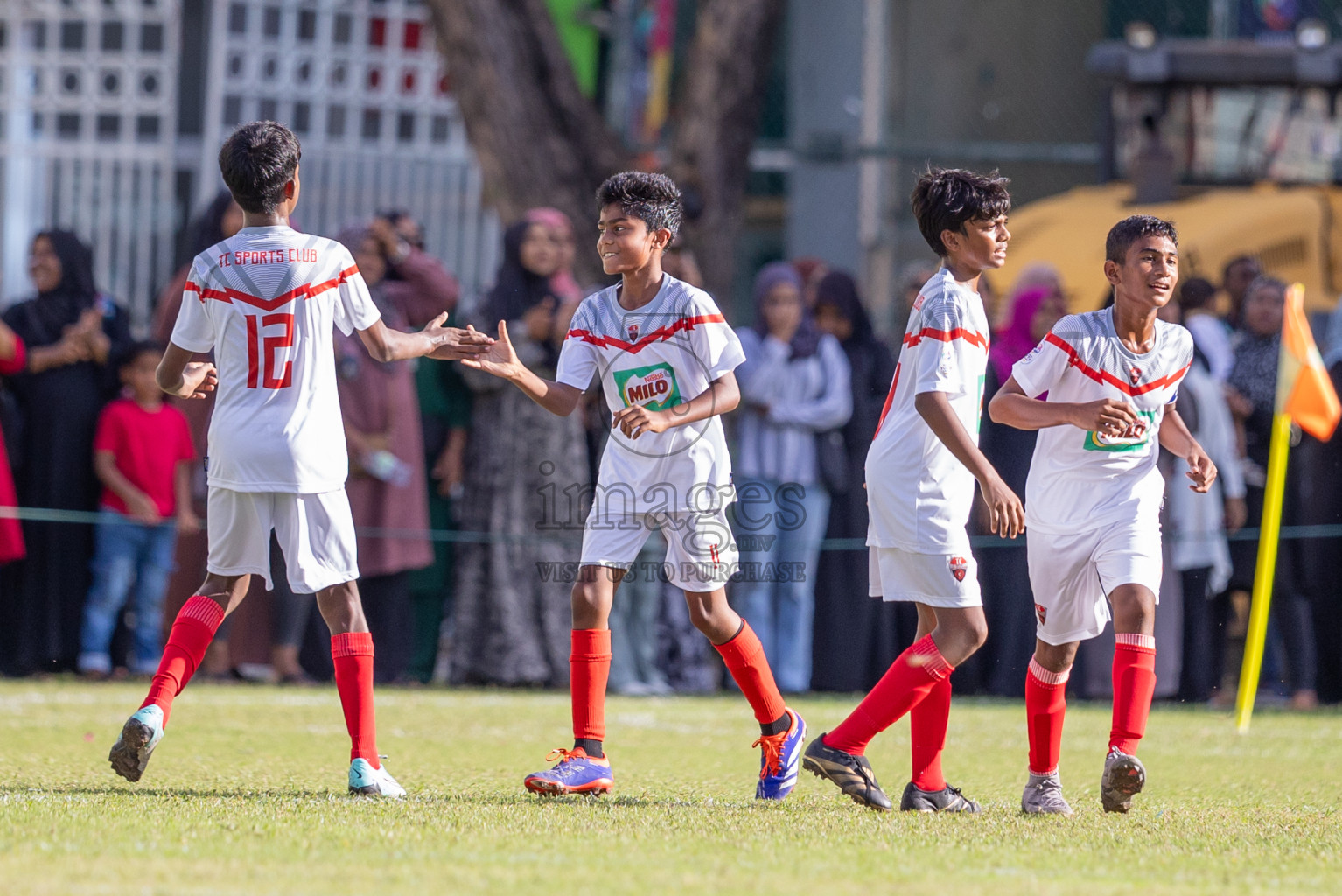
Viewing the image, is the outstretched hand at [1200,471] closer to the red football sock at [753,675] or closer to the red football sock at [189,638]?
the red football sock at [753,675]

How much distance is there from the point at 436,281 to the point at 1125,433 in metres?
5.51

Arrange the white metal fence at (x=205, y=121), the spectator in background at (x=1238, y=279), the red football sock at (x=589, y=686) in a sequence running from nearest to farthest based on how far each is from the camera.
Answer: the red football sock at (x=589, y=686) < the spectator in background at (x=1238, y=279) < the white metal fence at (x=205, y=121)

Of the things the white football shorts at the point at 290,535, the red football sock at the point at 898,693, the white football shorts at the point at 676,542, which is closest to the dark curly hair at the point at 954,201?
the white football shorts at the point at 676,542

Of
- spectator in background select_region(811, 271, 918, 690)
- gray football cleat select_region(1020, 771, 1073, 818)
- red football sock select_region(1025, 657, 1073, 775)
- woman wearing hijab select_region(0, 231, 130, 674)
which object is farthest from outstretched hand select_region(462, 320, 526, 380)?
woman wearing hijab select_region(0, 231, 130, 674)

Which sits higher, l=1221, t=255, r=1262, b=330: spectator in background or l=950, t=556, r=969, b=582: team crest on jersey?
l=1221, t=255, r=1262, b=330: spectator in background

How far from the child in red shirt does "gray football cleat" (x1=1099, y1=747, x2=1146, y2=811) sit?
19.6 feet

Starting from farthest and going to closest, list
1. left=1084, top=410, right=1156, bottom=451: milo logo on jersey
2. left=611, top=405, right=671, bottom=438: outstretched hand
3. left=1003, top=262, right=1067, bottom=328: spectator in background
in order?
left=1003, top=262, right=1067, bottom=328: spectator in background → left=1084, top=410, right=1156, bottom=451: milo logo on jersey → left=611, top=405, right=671, bottom=438: outstretched hand

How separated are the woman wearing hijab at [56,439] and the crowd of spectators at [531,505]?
1 cm

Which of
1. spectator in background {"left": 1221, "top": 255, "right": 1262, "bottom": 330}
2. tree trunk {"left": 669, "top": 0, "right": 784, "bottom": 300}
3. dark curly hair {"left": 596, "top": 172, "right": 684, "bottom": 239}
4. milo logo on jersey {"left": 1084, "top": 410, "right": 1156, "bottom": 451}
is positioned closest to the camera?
milo logo on jersey {"left": 1084, "top": 410, "right": 1156, "bottom": 451}

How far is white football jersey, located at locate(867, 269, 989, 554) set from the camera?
5.18 metres

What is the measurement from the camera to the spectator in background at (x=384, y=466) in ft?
31.8

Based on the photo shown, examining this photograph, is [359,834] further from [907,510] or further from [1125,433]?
[1125,433]

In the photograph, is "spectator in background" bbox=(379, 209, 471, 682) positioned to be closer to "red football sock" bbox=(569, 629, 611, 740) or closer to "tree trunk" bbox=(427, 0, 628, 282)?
"tree trunk" bbox=(427, 0, 628, 282)

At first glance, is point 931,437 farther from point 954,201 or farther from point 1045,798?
point 1045,798
